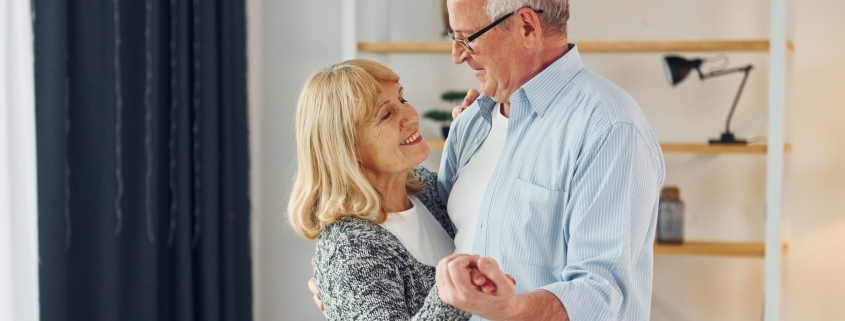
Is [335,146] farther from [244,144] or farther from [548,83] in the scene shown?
[244,144]

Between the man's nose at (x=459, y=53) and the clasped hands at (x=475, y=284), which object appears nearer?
the clasped hands at (x=475, y=284)

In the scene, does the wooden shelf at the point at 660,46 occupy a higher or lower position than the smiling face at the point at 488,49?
higher

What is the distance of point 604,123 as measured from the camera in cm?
122

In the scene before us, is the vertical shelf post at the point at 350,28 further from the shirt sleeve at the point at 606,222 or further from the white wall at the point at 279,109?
the shirt sleeve at the point at 606,222

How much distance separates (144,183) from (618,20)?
5.78 ft

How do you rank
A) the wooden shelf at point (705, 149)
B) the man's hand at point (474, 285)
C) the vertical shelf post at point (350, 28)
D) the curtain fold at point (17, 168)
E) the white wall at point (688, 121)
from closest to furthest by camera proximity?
the man's hand at point (474, 285)
the curtain fold at point (17, 168)
the wooden shelf at point (705, 149)
the vertical shelf post at point (350, 28)
the white wall at point (688, 121)

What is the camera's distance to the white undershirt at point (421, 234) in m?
1.45

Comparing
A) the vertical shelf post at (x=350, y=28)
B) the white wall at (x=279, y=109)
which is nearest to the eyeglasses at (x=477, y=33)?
the vertical shelf post at (x=350, y=28)

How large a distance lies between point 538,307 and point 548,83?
440 mm

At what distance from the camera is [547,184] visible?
127 cm

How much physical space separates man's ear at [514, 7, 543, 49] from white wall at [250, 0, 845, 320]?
4.82ft

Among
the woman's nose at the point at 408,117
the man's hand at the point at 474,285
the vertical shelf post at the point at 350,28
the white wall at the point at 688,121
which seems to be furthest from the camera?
the white wall at the point at 688,121

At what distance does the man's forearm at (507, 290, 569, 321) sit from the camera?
106 centimetres

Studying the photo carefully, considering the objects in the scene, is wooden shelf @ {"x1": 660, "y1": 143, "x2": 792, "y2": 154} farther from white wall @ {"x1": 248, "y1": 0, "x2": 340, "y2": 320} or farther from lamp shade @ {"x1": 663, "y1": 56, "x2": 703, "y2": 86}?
white wall @ {"x1": 248, "y1": 0, "x2": 340, "y2": 320}
